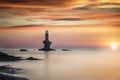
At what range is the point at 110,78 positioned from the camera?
13.2 m

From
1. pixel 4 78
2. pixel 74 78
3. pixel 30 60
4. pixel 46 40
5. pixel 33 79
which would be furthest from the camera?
pixel 46 40

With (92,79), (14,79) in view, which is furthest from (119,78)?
(14,79)

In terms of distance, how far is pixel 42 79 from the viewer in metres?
12.2

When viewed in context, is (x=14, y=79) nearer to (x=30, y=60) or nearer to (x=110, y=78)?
(x=110, y=78)

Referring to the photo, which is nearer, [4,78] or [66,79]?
[4,78]

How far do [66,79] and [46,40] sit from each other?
39.3 ft

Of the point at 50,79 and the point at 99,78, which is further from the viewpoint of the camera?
the point at 99,78

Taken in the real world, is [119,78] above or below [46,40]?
below

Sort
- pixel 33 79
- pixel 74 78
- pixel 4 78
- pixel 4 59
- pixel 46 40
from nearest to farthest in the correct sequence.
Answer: pixel 4 78
pixel 33 79
pixel 74 78
pixel 4 59
pixel 46 40

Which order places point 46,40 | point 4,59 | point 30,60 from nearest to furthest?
1. point 4,59
2. point 30,60
3. point 46,40

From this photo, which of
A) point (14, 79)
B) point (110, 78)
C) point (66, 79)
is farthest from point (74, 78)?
point (14, 79)

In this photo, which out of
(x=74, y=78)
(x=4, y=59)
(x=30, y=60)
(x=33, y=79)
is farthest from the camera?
(x=30, y=60)

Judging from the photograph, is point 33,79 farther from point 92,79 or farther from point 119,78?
point 119,78

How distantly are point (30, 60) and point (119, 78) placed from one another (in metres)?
9.62
